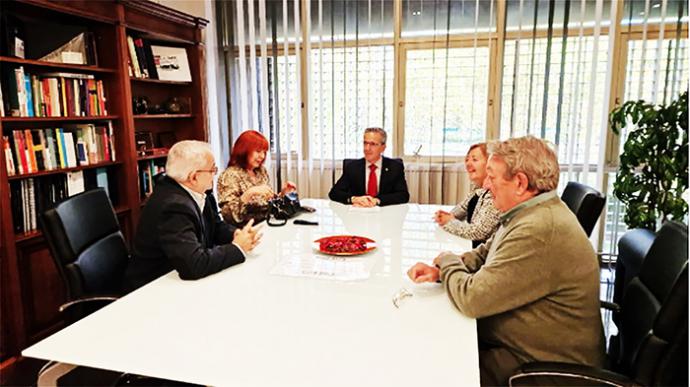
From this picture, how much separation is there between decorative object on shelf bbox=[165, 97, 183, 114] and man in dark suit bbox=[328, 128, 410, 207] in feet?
4.90

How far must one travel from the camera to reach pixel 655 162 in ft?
9.77

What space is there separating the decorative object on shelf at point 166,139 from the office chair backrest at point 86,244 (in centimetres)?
187

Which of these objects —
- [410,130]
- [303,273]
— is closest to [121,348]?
[303,273]

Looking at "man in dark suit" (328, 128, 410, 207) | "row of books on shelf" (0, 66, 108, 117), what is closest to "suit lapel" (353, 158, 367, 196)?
"man in dark suit" (328, 128, 410, 207)

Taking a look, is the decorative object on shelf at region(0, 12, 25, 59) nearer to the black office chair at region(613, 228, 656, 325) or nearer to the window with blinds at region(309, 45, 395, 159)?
the window with blinds at region(309, 45, 395, 159)

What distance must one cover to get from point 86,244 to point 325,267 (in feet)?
3.11

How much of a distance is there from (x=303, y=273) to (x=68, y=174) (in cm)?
197

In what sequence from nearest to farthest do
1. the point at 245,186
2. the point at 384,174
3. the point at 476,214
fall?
the point at 476,214
the point at 245,186
the point at 384,174

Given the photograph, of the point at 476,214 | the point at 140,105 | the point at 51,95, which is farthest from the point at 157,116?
the point at 476,214

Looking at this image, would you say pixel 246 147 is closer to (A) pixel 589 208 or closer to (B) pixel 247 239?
(B) pixel 247 239

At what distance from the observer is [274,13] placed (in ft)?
13.0

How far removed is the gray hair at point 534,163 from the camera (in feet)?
4.57

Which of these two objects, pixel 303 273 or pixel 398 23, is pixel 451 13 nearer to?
pixel 398 23

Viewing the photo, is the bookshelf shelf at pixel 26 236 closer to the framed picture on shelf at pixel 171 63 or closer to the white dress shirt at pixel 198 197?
the white dress shirt at pixel 198 197
